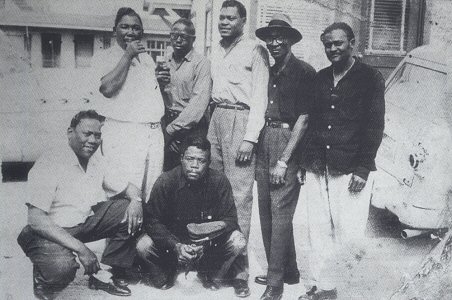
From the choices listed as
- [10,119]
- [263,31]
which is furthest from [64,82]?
[263,31]

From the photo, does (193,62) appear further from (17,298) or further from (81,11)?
(17,298)

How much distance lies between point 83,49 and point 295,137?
1.49m

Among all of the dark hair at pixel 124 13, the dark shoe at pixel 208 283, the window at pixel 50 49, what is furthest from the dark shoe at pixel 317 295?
the window at pixel 50 49

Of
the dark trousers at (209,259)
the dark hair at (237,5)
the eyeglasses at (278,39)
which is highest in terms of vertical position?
the dark hair at (237,5)

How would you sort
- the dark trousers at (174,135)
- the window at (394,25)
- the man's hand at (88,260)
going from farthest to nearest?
1. the window at (394,25)
2. the dark trousers at (174,135)
3. the man's hand at (88,260)

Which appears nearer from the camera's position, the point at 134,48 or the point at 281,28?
the point at 281,28

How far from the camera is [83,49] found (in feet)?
10.9

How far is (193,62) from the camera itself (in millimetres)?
3381

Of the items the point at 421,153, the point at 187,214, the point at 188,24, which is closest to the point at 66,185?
the point at 187,214

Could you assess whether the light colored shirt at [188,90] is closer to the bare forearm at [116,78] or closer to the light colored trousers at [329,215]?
the bare forearm at [116,78]

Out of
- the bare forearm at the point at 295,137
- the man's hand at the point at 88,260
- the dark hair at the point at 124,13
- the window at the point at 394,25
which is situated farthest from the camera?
the window at the point at 394,25

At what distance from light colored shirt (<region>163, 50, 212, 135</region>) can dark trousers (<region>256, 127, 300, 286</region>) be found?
0.47 metres

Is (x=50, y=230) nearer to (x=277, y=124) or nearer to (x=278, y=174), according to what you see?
(x=278, y=174)

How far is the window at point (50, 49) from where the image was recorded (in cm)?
327
